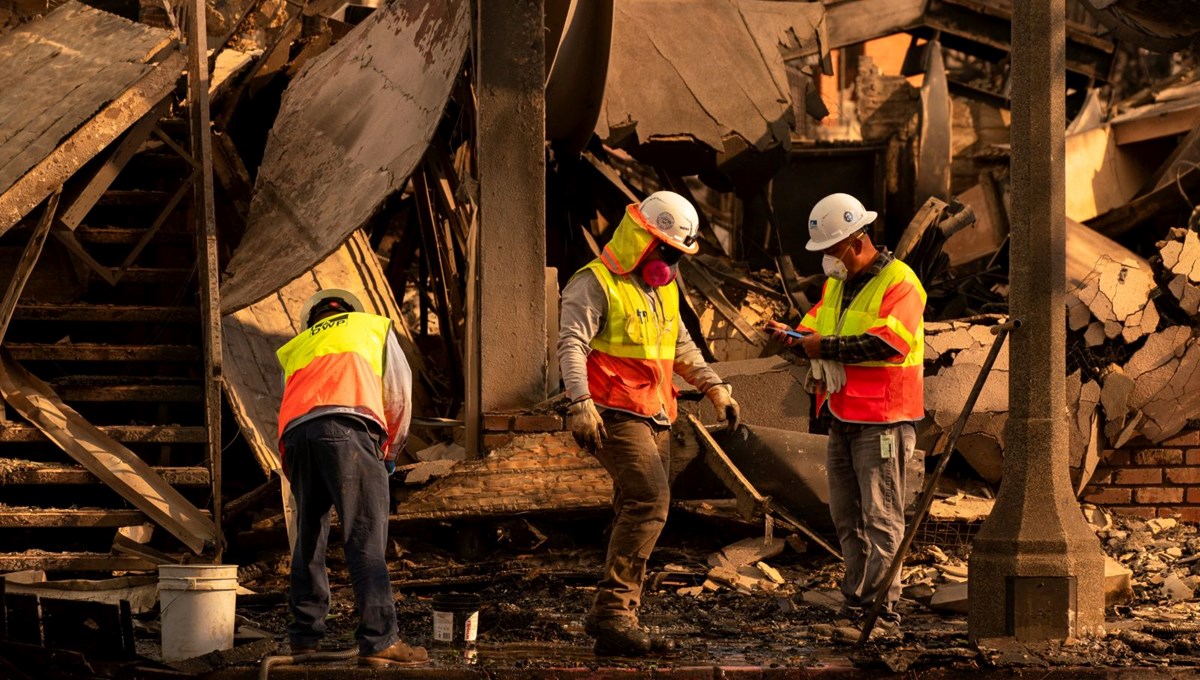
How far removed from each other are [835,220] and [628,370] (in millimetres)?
1367

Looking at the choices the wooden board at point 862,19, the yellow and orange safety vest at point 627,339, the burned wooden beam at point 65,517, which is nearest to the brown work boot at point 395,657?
the yellow and orange safety vest at point 627,339

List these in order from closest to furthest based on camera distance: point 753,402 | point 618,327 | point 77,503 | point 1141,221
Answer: point 618,327 → point 77,503 → point 753,402 → point 1141,221

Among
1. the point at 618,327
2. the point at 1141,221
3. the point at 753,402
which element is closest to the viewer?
the point at 618,327

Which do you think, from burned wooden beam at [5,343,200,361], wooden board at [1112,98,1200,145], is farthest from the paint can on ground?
wooden board at [1112,98,1200,145]

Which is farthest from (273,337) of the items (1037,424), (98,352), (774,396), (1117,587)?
(1117,587)

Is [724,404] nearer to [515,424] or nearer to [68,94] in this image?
[515,424]

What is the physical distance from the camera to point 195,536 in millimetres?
9016

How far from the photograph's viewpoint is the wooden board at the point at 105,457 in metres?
9.05

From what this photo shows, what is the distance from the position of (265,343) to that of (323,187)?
3.64 feet

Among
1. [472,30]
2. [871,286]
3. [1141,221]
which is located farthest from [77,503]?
[1141,221]

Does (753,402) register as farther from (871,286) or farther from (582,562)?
(871,286)

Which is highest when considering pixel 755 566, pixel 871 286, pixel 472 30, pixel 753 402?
→ pixel 472 30

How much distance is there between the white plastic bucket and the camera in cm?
710

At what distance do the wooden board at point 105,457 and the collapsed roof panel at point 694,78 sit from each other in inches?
165
